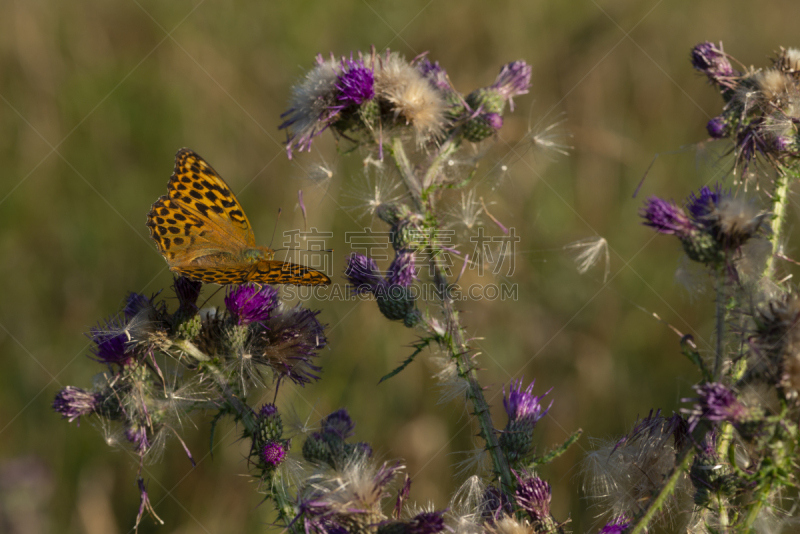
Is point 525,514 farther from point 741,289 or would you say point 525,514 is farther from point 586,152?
point 586,152

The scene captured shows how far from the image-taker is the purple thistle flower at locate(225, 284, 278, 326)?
269 cm

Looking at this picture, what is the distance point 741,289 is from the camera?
6.66 feet

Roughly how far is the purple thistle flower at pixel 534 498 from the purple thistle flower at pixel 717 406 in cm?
60

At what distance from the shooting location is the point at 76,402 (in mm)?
2750

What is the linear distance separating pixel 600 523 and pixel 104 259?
4.38 meters

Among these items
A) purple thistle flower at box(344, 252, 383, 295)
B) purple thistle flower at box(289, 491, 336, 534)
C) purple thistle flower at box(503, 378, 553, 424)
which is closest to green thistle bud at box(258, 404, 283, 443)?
purple thistle flower at box(289, 491, 336, 534)

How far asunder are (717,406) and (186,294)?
199 centimetres

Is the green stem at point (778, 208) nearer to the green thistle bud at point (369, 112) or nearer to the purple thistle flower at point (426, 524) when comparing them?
the purple thistle flower at point (426, 524)

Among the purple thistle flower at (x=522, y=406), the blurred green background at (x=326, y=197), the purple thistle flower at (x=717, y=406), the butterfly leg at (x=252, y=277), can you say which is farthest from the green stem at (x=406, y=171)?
the purple thistle flower at (x=717, y=406)

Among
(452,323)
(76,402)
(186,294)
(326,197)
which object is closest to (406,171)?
(452,323)

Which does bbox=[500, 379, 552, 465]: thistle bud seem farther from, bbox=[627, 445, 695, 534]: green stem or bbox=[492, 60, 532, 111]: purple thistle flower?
bbox=[492, 60, 532, 111]: purple thistle flower

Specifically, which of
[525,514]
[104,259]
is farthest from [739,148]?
[104,259]

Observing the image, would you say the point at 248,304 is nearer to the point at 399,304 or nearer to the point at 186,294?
the point at 186,294

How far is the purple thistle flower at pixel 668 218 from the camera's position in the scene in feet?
7.06
